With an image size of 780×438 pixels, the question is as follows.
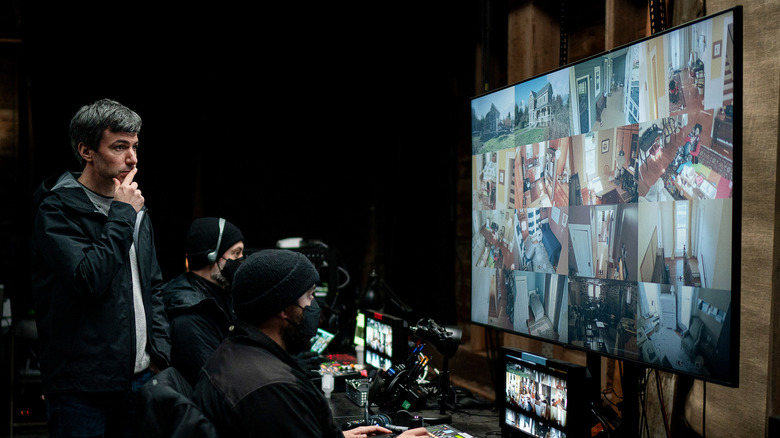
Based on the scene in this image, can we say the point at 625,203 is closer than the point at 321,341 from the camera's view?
Yes

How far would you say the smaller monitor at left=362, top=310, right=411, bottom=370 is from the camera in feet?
12.1

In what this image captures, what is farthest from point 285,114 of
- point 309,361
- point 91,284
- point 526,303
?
point 91,284

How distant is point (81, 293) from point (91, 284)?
0.18 feet

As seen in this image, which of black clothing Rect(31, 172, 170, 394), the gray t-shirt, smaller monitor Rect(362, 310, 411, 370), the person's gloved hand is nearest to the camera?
black clothing Rect(31, 172, 170, 394)

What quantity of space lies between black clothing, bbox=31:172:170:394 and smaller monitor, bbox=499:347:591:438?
61.7 inches

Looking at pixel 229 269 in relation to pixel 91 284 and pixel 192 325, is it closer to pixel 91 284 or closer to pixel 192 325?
pixel 192 325

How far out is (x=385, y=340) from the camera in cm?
383

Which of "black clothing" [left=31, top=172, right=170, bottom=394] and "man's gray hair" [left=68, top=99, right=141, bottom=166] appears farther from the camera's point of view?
"man's gray hair" [left=68, top=99, right=141, bottom=166]

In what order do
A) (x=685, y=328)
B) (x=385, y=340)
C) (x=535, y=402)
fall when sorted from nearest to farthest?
(x=685, y=328) < (x=535, y=402) < (x=385, y=340)

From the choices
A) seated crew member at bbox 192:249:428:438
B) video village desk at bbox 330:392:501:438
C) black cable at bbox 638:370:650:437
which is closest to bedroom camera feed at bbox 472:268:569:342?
black cable at bbox 638:370:650:437

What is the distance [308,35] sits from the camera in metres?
6.26

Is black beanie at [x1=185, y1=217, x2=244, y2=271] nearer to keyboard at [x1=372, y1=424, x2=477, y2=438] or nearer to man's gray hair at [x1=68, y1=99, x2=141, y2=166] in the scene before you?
man's gray hair at [x1=68, y1=99, x2=141, y2=166]

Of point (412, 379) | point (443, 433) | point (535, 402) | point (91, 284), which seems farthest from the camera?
point (412, 379)

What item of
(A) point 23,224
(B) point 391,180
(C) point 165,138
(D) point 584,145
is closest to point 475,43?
(B) point 391,180
